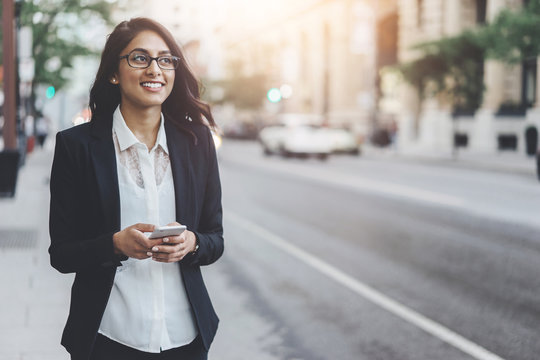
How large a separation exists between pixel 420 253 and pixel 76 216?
7903 mm

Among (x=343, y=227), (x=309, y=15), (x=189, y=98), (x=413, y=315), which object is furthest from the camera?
(x=309, y=15)

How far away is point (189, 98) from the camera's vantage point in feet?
9.47

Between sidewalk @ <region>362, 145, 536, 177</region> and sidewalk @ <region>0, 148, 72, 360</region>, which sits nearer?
sidewalk @ <region>0, 148, 72, 360</region>

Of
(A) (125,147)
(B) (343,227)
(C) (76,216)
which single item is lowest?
(B) (343,227)

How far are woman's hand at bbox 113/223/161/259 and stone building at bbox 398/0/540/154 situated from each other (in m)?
29.4

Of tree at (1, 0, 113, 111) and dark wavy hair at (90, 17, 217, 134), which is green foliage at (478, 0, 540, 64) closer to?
tree at (1, 0, 113, 111)

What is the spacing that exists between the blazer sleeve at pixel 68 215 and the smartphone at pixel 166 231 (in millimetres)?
234

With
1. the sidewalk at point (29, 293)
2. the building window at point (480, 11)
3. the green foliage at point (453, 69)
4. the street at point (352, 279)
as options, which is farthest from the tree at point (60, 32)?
the sidewalk at point (29, 293)

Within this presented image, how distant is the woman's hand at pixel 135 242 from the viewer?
2436 millimetres

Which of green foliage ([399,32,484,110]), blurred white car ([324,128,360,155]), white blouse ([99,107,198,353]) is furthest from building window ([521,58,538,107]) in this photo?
white blouse ([99,107,198,353])

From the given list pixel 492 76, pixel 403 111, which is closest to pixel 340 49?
pixel 403 111

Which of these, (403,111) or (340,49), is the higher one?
(340,49)

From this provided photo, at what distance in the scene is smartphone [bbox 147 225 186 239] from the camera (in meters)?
2.39

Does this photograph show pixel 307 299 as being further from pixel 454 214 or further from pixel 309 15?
pixel 309 15
